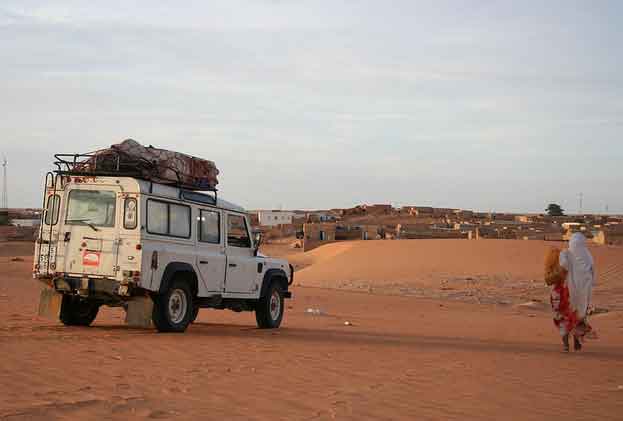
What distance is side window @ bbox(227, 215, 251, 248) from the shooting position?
14.8 metres

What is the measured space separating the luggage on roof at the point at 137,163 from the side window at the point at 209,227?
0.73 meters

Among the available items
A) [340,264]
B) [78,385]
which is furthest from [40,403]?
[340,264]

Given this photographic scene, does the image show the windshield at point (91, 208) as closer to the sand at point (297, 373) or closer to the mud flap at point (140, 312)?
the mud flap at point (140, 312)

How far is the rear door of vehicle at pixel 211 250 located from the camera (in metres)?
13.8

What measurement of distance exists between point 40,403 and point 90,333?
18.9ft

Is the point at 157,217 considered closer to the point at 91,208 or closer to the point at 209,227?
the point at 91,208

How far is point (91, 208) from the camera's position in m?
12.9

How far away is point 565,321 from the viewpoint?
13094mm

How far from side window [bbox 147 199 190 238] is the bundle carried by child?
417 mm

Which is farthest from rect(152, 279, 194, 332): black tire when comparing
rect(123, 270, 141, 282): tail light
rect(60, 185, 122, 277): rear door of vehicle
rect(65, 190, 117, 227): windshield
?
rect(65, 190, 117, 227): windshield

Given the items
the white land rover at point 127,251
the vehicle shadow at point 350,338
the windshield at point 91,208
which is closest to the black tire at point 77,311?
the white land rover at point 127,251

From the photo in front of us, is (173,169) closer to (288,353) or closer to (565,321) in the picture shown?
(288,353)

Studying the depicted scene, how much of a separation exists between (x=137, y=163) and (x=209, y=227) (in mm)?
1921

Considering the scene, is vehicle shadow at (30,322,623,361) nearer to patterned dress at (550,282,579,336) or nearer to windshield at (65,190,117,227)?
patterned dress at (550,282,579,336)
